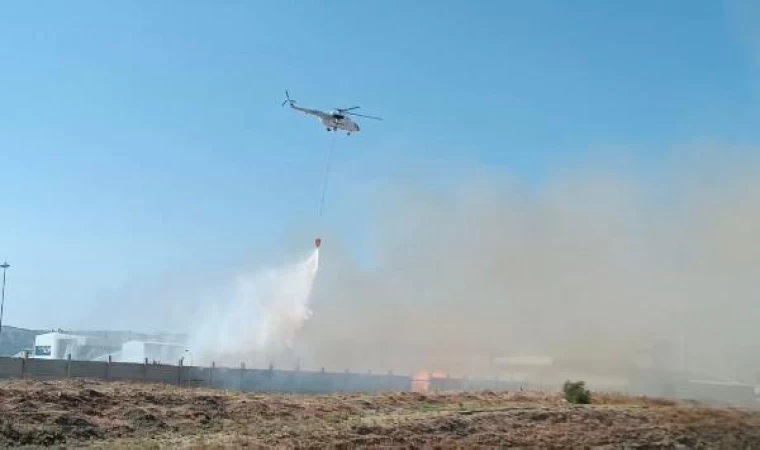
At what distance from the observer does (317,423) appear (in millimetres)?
34062

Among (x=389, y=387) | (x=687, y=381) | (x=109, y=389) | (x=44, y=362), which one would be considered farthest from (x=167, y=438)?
(x=687, y=381)

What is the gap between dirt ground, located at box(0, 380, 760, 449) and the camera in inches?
1155

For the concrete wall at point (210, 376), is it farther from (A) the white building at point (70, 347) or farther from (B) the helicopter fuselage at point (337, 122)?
(A) the white building at point (70, 347)

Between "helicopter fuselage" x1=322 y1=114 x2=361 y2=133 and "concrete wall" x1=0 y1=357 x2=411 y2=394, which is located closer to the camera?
"concrete wall" x1=0 y1=357 x2=411 y2=394

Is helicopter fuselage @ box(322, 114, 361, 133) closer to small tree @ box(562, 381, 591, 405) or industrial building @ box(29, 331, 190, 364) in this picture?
small tree @ box(562, 381, 591, 405)

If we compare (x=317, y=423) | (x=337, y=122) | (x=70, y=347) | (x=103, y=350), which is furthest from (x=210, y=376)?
(x=70, y=347)

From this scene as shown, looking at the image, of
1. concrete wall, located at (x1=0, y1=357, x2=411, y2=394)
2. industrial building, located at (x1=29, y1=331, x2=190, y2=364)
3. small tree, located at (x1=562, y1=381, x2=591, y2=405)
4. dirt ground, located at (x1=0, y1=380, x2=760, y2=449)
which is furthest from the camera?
industrial building, located at (x1=29, y1=331, x2=190, y2=364)

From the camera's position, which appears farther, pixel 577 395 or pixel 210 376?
pixel 210 376

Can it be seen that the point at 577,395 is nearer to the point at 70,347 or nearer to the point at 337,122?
the point at 337,122

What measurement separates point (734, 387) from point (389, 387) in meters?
30.4

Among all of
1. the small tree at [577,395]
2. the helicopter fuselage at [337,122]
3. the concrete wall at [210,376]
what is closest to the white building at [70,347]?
the concrete wall at [210,376]

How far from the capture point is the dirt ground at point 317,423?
29328 mm

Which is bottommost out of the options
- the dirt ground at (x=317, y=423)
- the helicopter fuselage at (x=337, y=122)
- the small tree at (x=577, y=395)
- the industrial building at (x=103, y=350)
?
the dirt ground at (x=317, y=423)

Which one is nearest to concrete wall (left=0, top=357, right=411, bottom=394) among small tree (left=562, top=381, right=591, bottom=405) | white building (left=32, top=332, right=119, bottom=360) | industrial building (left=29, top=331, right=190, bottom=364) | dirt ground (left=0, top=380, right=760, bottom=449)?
small tree (left=562, top=381, right=591, bottom=405)
